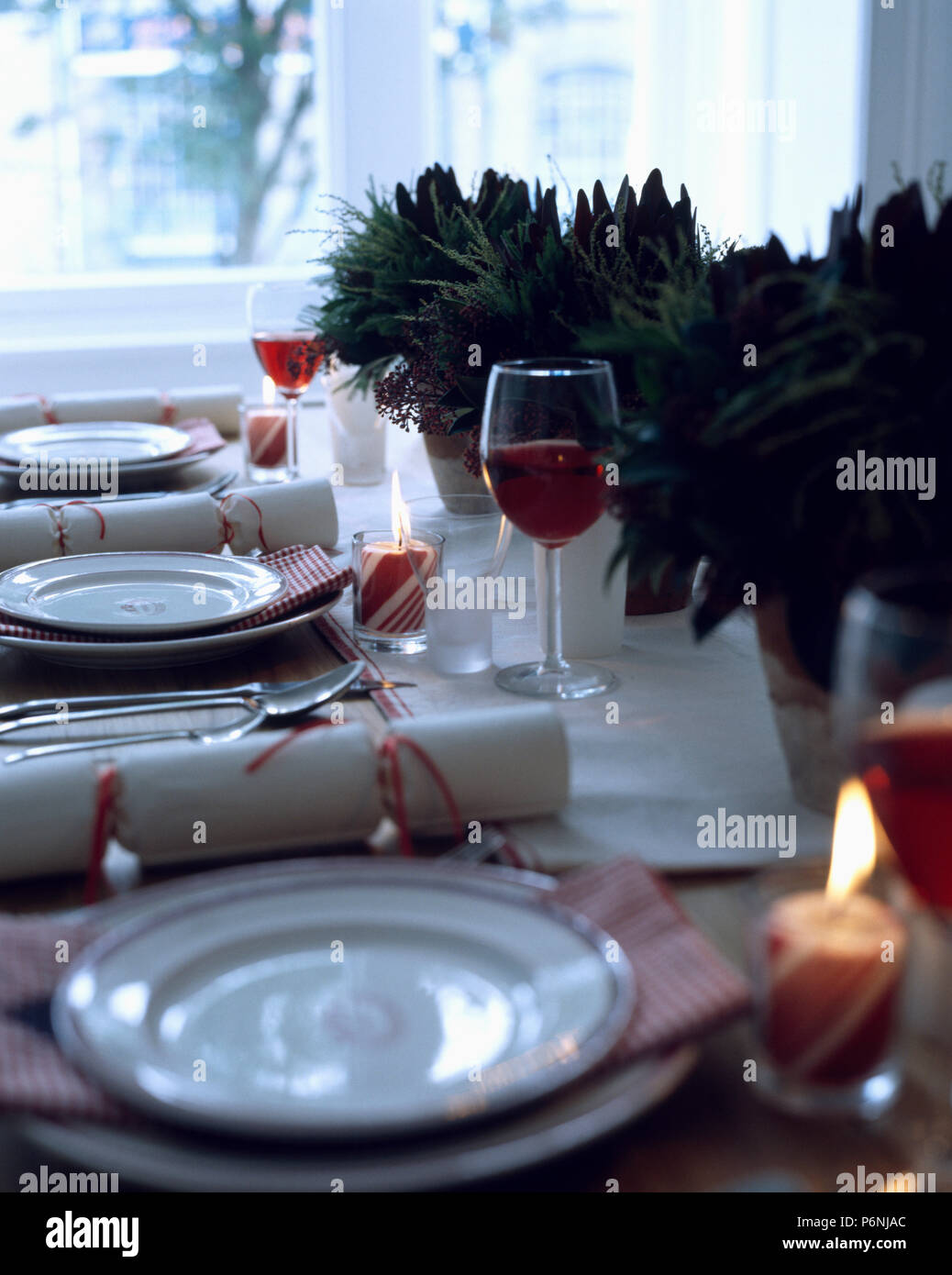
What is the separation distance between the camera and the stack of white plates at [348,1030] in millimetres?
423

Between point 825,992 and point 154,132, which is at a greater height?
point 154,132

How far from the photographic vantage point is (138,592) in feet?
3.75

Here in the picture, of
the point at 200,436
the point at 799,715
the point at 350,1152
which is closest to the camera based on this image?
the point at 350,1152

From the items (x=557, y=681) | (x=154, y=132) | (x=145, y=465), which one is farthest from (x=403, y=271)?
(x=154, y=132)

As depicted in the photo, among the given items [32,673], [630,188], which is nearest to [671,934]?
[32,673]

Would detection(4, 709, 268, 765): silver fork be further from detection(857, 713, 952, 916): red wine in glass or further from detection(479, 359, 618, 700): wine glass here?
detection(857, 713, 952, 916): red wine in glass

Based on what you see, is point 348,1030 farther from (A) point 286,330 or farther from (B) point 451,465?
(A) point 286,330

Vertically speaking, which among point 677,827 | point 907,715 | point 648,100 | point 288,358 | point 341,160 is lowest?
point 677,827

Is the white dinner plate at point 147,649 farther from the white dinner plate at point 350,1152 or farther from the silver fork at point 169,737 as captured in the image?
the white dinner plate at point 350,1152

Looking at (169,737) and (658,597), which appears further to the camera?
(658,597)

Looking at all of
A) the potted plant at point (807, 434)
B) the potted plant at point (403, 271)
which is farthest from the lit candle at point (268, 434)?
the potted plant at point (807, 434)

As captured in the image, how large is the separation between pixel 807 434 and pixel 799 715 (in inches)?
6.6

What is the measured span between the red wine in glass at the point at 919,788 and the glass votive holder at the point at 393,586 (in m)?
0.61
